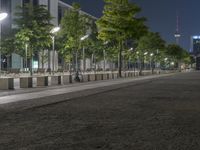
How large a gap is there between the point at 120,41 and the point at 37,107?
4679 centimetres

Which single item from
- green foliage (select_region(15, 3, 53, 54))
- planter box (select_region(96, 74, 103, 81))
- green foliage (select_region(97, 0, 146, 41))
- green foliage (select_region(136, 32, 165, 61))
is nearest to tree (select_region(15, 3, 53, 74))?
green foliage (select_region(15, 3, 53, 54))

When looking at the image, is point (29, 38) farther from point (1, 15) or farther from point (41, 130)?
point (41, 130)

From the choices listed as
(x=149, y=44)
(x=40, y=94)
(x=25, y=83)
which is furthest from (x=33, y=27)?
(x=149, y=44)

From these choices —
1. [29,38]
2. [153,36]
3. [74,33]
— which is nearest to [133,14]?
[74,33]

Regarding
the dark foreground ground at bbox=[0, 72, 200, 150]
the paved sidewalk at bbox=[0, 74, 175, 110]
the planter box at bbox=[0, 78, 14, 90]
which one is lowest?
the paved sidewalk at bbox=[0, 74, 175, 110]

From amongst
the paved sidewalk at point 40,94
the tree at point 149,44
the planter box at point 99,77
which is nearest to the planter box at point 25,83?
the paved sidewalk at point 40,94

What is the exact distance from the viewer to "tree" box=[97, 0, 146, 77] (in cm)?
6222

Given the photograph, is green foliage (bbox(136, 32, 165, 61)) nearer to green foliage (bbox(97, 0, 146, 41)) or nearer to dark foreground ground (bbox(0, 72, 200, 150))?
green foliage (bbox(97, 0, 146, 41))

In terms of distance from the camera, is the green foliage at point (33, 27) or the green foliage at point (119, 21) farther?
the green foliage at point (119, 21)

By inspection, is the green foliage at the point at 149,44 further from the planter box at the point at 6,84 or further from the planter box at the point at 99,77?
the planter box at the point at 6,84

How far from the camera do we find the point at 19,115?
47.3 feet

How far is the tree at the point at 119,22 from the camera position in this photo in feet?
204

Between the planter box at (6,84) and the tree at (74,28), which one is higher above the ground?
the tree at (74,28)

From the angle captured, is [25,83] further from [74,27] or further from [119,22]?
[119,22]
